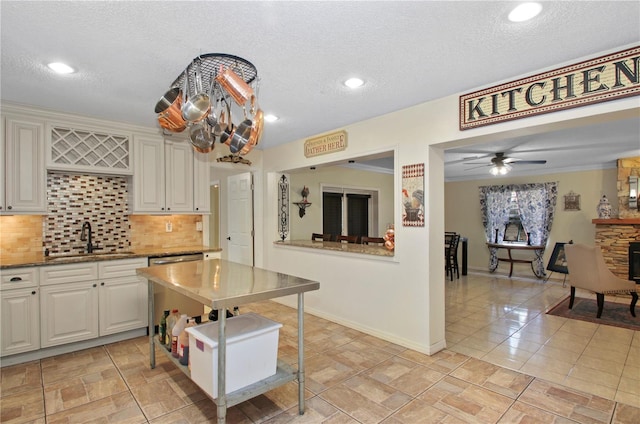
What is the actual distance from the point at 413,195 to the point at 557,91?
131cm

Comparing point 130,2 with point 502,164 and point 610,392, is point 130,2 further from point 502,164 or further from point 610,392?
point 502,164

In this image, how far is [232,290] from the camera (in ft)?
6.08

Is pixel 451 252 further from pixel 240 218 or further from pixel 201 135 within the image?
pixel 201 135

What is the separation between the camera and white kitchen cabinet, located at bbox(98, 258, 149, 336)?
128 inches

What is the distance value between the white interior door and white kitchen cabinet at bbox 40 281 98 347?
2.16 meters

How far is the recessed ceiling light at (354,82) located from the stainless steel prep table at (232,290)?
5.09 ft

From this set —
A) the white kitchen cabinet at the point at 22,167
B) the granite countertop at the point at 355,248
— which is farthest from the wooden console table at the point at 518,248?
the white kitchen cabinet at the point at 22,167

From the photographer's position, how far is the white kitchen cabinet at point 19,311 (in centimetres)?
280

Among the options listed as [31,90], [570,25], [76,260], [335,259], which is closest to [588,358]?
[335,259]

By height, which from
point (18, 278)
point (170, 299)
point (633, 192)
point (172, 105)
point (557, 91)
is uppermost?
point (557, 91)

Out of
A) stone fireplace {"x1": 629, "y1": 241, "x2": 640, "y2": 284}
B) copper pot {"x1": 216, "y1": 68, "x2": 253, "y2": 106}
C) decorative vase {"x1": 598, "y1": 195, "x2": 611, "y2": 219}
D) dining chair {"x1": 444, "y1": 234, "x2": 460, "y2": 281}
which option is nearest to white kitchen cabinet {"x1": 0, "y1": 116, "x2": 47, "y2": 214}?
copper pot {"x1": 216, "y1": 68, "x2": 253, "y2": 106}

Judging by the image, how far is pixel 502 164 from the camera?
519 cm

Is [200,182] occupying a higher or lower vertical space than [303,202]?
higher

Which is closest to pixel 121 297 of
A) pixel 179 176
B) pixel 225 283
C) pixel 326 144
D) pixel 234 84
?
pixel 179 176
